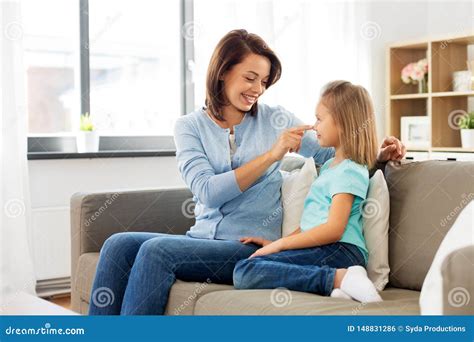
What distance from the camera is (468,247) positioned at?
56.5 inches

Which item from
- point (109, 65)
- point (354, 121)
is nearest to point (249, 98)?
point (354, 121)

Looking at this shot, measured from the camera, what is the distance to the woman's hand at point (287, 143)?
2.08 m

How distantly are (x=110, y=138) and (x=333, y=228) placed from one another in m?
2.20

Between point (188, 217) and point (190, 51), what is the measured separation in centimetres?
176

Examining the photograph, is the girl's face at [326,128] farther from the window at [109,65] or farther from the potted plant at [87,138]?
the window at [109,65]

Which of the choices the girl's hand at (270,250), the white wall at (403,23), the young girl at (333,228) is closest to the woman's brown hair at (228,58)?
the young girl at (333,228)

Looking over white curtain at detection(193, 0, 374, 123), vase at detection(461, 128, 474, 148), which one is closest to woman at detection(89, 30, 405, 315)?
white curtain at detection(193, 0, 374, 123)

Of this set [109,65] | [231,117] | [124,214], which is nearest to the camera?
[231,117]

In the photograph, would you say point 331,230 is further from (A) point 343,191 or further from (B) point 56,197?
(B) point 56,197

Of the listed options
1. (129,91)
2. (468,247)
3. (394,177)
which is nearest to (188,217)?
(394,177)

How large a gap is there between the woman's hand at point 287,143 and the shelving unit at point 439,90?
2.29 meters

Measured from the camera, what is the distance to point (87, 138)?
3666 mm

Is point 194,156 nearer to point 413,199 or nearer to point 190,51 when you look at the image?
point 413,199

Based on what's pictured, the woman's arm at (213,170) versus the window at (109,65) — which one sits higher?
the window at (109,65)
